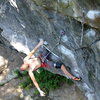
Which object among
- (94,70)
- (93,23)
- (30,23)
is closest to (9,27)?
(30,23)

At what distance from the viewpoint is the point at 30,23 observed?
9.80m

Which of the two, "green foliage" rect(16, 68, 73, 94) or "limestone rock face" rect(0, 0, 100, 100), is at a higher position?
"limestone rock face" rect(0, 0, 100, 100)

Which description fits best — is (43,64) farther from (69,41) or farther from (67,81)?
(67,81)

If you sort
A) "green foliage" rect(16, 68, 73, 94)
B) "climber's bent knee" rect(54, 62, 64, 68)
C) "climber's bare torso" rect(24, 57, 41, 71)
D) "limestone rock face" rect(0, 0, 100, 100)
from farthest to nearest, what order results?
"green foliage" rect(16, 68, 73, 94)
"climber's bent knee" rect(54, 62, 64, 68)
"climber's bare torso" rect(24, 57, 41, 71)
"limestone rock face" rect(0, 0, 100, 100)

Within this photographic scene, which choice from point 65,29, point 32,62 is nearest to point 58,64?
point 32,62

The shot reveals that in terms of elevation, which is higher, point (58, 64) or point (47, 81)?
point (58, 64)

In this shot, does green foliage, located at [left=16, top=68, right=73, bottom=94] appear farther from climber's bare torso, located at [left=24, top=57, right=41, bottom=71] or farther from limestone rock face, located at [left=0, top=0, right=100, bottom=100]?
climber's bare torso, located at [left=24, top=57, right=41, bottom=71]

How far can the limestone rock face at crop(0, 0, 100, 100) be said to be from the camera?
659 cm

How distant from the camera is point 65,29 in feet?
26.1

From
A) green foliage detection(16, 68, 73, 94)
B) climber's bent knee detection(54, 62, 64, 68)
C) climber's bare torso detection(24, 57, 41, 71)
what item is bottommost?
green foliage detection(16, 68, 73, 94)

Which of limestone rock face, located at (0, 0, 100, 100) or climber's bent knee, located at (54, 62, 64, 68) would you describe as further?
climber's bent knee, located at (54, 62, 64, 68)

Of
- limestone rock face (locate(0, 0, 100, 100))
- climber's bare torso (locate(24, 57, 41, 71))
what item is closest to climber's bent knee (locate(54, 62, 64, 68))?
limestone rock face (locate(0, 0, 100, 100))

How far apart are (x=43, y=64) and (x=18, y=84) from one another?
5250mm

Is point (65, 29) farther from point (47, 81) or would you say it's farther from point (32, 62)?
point (47, 81)
